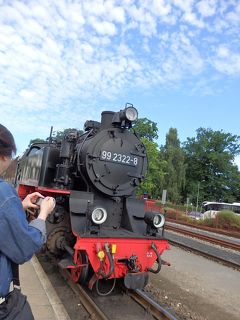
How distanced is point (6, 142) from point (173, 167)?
55682 mm

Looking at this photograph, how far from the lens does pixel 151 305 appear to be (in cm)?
581

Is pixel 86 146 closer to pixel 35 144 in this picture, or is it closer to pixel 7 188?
pixel 35 144

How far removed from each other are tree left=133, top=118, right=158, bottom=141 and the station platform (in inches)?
1433

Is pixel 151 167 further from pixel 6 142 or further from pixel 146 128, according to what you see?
pixel 6 142

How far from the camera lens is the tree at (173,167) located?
55844 millimetres

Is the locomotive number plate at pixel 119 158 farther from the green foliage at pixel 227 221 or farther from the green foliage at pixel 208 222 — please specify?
the green foliage at pixel 208 222

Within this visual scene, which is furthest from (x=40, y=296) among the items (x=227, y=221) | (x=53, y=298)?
(x=227, y=221)

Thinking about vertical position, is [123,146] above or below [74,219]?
above

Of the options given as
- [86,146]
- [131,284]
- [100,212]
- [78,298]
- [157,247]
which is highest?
[86,146]

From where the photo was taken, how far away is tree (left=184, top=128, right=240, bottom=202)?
66438 mm

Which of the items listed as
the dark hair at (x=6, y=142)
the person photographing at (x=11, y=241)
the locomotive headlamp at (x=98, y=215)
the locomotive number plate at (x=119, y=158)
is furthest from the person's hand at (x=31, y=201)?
the locomotive number plate at (x=119, y=158)

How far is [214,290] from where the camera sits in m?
7.88

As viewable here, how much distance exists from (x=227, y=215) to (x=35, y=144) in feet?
63.4

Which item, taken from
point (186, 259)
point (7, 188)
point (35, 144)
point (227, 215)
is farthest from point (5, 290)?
point (227, 215)
